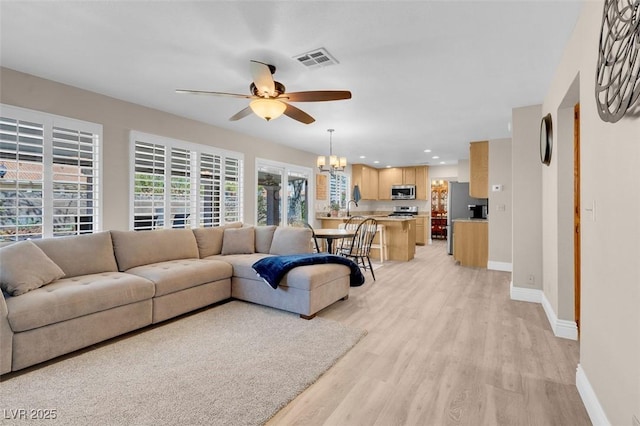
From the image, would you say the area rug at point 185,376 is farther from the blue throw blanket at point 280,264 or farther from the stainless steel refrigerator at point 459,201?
the stainless steel refrigerator at point 459,201

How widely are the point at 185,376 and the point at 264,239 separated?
248 centimetres

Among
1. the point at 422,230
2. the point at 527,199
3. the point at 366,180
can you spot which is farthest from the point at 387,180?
the point at 527,199

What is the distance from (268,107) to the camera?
274 centimetres

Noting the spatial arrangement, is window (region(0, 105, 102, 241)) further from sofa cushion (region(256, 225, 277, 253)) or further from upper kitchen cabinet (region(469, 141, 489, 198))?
upper kitchen cabinet (region(469, 141, 489, 198))

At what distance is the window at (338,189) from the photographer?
26.6ft

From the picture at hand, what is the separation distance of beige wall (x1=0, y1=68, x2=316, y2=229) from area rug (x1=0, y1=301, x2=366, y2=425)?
184 centimetres

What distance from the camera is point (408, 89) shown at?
3320 millimetres

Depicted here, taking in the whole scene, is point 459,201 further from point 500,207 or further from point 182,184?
point 182,184

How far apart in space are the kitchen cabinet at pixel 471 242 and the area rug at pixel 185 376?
13.2 ft

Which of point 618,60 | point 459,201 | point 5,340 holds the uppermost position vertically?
point 618,60

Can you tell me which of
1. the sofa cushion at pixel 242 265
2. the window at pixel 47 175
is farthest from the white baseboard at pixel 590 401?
the window at pixel 47 175

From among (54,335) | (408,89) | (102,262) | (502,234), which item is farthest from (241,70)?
(502,234)

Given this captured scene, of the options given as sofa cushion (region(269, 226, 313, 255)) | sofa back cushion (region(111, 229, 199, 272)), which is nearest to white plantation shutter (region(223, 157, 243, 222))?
sofa back cushion (region(111, 229, 199, 272))

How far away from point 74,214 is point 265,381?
294 centimetres
